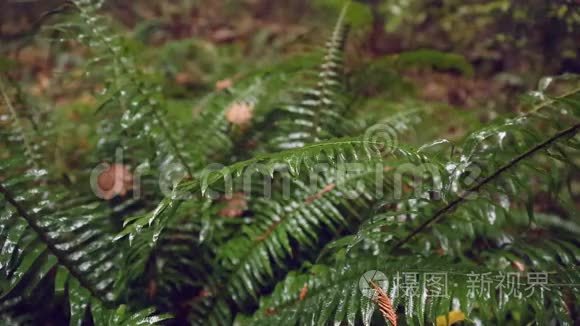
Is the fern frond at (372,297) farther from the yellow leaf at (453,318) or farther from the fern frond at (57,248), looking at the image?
the fern frond at (57,248)

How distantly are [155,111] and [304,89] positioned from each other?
780 millimetres

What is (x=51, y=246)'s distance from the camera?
179 cm

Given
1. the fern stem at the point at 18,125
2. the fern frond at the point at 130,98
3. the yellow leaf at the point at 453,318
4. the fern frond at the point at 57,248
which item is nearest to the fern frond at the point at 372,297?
the yellow leaf at the point at 453,318

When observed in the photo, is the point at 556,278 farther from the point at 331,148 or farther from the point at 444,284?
the point at 331,148

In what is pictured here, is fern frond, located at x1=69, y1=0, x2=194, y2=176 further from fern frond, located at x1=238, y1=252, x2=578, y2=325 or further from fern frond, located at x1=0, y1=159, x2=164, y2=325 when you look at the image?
fern frond, located at x1=238, y1=252, x2=578, y2=325

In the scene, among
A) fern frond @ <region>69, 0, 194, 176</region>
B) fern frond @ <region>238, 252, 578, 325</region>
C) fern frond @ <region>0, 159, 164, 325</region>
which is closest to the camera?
fern frond @ <region>238, 252, 578, 325</region>

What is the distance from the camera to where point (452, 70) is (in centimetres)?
421

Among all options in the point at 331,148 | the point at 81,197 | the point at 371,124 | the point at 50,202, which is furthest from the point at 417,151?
the point at 81,197

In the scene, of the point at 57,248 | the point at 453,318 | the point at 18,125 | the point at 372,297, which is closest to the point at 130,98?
the point at 18,125

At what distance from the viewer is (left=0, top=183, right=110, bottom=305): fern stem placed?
68.6 inches

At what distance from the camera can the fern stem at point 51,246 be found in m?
1.74

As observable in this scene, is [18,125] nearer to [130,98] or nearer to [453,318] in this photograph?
[130,98]

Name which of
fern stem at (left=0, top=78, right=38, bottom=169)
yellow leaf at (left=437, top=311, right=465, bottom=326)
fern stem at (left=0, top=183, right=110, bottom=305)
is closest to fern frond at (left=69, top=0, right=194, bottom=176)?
fern stem at (left=0, top=78, right=38, bottom=169)

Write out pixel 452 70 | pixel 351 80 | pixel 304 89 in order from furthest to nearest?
pixel 452 70
pixel 351 80
pixel 304 89
